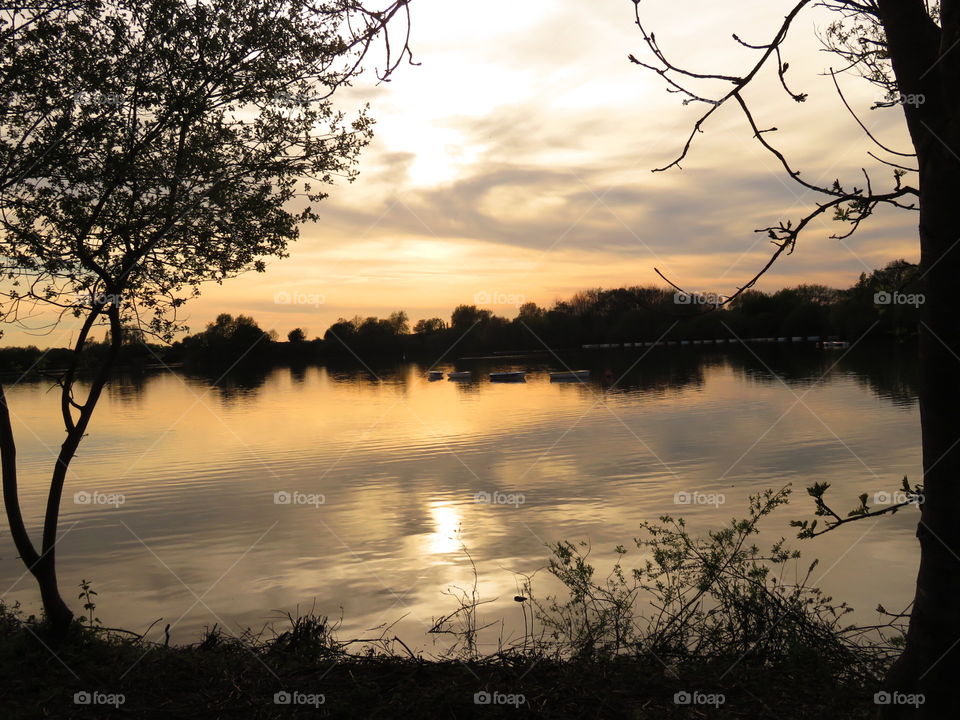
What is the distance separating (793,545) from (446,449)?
2737cm

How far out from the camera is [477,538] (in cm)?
2266

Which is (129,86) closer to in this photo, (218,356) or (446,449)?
Result: (446,449)

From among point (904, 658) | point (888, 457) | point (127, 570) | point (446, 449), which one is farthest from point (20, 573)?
point (888, 457)
